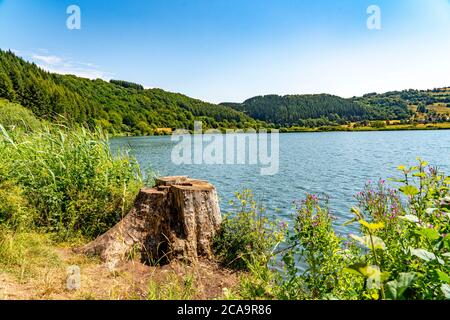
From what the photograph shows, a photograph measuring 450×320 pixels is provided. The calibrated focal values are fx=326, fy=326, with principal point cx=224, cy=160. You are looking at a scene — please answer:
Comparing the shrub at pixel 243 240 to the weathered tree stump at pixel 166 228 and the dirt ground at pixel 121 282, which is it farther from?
the dirt ground at pixel 121 282

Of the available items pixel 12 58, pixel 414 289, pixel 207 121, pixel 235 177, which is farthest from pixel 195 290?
pixel 207 121

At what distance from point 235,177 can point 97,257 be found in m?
19.7

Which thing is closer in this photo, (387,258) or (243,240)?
(387,258)

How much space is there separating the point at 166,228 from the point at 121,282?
1.47 meters

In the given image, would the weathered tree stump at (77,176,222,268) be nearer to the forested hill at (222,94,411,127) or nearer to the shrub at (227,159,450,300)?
the shrub at (227,159,450,300)

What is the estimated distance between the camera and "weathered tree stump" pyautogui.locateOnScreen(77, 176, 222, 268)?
239 inches

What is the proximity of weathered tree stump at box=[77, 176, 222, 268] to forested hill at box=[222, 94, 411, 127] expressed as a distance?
6435 inches

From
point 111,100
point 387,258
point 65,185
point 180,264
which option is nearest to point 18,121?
point 65,185

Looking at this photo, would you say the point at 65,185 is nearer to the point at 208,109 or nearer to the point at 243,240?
the point at 243,240

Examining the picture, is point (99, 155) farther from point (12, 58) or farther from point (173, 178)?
point (12, 58)

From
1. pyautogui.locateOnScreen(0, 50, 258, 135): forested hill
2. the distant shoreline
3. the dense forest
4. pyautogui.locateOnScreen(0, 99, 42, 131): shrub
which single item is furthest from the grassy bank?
the distant shoreline

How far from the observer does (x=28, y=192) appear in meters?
6.94

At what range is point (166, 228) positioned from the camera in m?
6.43

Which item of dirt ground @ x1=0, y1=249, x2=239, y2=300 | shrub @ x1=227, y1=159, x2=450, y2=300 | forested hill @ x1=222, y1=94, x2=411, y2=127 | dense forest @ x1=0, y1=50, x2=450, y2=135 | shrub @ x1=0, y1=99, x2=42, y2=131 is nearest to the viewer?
shrub @ x1=227, y1=159, x2=450, y2=300
